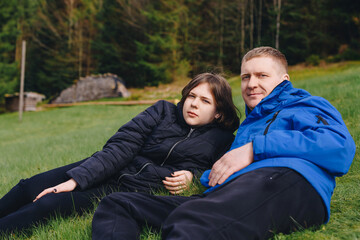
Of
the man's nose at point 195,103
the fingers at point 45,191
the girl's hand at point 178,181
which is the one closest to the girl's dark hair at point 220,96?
the man's nose at point 195,103

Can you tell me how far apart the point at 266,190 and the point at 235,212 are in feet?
0.75

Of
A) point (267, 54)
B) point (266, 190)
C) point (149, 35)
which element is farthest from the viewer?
point (149, 35)

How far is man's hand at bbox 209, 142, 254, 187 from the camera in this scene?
188 cm

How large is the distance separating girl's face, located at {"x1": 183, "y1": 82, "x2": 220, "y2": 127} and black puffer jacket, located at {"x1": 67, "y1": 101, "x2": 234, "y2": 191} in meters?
0.07

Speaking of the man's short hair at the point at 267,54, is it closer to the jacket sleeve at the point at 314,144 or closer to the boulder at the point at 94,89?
the jacket sleeve at the point at 314,144

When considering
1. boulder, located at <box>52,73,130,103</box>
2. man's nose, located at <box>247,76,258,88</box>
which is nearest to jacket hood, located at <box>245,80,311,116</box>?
man's nose, located at <box>247,76,258,88</box>

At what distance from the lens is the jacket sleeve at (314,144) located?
168cm

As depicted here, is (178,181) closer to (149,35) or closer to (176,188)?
(176,188)

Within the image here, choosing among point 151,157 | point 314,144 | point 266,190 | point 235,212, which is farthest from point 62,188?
point 314,144

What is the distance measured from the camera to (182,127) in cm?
272

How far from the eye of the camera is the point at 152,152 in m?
2.61

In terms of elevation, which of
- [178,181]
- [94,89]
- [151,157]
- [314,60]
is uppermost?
[314,60]

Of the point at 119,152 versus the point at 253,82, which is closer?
the point at 253,82

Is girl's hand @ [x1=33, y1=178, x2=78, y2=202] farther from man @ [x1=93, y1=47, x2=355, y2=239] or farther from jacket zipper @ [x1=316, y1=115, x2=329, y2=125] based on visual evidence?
jacket zipper @ [x1=316, y1=115, x2=329, y2=125]
